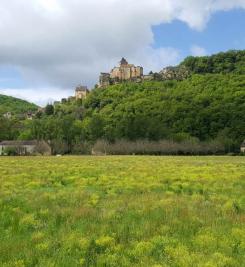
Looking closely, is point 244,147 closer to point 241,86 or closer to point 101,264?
point 241,86

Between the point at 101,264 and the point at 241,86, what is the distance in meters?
176

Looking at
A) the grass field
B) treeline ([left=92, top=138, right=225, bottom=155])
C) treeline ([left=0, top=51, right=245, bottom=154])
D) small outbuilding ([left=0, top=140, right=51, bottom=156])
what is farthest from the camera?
treeline ([left=0, top=51, right=245, bottom=154])

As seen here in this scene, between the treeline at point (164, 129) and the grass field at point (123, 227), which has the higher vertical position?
the treeline at point (164, 129)

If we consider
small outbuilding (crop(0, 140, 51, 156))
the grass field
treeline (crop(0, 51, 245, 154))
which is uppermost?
treeline (crop(0, 51, 245, 154))

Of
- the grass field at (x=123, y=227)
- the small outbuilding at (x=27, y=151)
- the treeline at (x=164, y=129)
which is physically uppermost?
the treeline at (x=164, y=129)

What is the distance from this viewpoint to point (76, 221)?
13680 millimetres

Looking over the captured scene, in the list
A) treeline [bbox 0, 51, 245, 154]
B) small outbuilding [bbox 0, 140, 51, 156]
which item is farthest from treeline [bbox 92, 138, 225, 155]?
small outbuilding [bbox 0, 140, 51, 156]

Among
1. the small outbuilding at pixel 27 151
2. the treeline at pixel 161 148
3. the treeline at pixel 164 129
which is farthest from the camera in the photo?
the treeline at pixel 164 129

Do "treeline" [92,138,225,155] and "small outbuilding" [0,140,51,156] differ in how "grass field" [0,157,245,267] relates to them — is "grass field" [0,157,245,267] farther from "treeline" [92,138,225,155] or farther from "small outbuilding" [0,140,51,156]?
"small outbuilding" [0,140,51,156]

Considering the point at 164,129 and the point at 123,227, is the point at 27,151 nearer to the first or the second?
the point at 164,129

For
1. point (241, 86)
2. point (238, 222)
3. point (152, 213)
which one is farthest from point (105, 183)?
point (241, 86)

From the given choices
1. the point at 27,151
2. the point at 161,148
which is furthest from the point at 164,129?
the point at 27,151

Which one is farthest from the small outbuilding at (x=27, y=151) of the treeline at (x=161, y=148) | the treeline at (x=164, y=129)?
the treeline at (x=161, y=148)

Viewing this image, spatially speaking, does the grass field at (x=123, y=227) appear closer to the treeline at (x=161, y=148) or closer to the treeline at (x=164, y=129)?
the treeline at (x=161, y=148)
